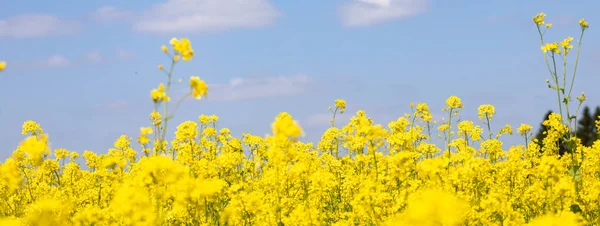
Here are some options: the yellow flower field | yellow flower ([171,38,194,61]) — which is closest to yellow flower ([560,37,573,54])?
the yellow flower field

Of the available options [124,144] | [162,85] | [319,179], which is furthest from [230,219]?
[124,144]

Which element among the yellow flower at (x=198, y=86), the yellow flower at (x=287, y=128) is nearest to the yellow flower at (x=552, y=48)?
the yellow flower at (x=287, y=128)

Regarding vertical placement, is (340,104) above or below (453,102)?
above

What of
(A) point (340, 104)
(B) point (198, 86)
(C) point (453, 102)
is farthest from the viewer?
(A) point (340, 104)

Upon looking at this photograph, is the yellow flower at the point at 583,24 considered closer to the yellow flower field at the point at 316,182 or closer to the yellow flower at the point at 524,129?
the yellow flower field at the point at 316,182

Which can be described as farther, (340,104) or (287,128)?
(340,104)

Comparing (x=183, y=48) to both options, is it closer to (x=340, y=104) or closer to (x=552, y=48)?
(x=552, y=48)

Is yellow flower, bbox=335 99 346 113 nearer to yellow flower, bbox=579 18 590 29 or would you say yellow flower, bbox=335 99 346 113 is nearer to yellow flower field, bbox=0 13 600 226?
yellow flower field, bbox=0 13 600 226

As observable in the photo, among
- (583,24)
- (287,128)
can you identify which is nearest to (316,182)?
(287,128)

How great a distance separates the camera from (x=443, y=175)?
5.96 m

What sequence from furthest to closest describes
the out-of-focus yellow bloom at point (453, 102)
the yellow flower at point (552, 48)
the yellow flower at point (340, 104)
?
the yellow flower at point (340, 104)
the out-of-focus yellow bloom at point (453, 102)
the yellow flower at point (552, 48)

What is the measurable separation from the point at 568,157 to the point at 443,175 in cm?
264

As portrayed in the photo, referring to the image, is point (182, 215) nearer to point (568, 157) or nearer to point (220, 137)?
point (220, 137)

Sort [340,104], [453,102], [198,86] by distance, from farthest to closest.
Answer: [340,104] < [453,102] < [198,86]
